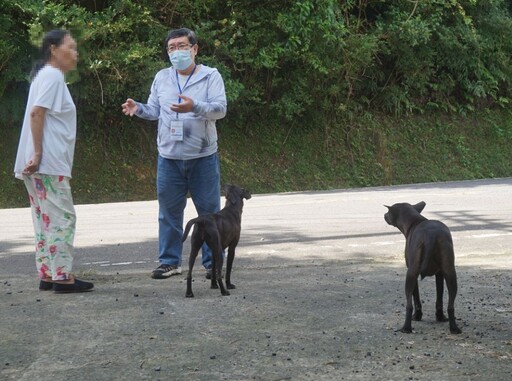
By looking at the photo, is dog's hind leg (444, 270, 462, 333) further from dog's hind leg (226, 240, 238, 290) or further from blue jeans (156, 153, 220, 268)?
blue jeans (156, 153, 220, 268)

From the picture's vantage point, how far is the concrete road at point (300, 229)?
9992 mm

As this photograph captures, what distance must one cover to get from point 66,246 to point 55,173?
60 cm

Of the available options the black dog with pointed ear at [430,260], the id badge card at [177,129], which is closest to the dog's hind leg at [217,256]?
the id badge card at [177,129]

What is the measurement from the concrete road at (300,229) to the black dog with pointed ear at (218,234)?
1.75 meters

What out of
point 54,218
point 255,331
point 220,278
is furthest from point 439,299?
point 54,218

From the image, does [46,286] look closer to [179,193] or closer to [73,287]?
[73,287]

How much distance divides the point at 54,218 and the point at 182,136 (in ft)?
4.44

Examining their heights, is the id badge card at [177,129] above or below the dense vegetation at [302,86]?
below

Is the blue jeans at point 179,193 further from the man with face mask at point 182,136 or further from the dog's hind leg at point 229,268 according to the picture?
the dog's hind leg at point 229,268

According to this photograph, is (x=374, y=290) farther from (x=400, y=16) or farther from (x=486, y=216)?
(x=400, y=16)

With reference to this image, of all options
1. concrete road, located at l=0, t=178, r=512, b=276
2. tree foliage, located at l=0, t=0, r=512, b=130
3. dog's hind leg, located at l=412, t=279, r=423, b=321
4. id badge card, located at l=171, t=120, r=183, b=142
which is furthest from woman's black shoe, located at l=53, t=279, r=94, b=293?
tree foliage, located at l=0, t=0, r=512, b=130

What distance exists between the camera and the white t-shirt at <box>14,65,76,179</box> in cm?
708

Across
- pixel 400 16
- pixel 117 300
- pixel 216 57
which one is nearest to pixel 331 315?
pixel 117 300

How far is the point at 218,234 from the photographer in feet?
23.8
